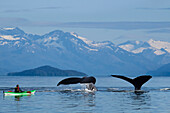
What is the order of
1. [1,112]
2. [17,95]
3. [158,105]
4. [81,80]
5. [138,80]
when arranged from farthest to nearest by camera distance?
[17,95] < [138,80] < [81,80] < [158,105] < [1,112]

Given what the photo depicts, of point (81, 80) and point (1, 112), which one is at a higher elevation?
point (81, 80)

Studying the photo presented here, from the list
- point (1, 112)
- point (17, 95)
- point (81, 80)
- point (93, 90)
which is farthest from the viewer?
point (93, 90)

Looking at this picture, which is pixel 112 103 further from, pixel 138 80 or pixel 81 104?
pixel 138 80

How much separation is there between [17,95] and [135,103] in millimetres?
18885

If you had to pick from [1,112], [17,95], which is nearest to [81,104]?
[1,112]

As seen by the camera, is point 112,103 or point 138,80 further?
point 138,80

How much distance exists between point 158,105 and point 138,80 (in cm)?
1005

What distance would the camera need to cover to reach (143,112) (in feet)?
117

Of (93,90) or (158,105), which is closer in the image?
(158,105)

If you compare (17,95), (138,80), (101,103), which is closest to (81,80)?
(101,103)

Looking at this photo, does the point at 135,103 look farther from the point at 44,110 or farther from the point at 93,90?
the point at 93,90

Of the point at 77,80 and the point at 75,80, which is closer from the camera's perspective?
the point at 75,80

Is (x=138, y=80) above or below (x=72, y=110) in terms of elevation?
above

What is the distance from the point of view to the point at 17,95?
2202 inches
